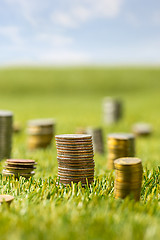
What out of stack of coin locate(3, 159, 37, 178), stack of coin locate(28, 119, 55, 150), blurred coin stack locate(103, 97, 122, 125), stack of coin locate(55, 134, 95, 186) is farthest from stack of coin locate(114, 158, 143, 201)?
blurred coin stack locate(103, 97, 122, 125)

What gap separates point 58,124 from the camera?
1925cm

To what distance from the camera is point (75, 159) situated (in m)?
5.41

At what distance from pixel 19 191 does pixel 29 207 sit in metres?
0.97

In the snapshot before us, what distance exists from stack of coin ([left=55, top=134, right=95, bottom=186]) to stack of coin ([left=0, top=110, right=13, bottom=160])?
3.49m

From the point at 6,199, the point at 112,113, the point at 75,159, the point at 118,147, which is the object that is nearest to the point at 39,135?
the point at 118,147

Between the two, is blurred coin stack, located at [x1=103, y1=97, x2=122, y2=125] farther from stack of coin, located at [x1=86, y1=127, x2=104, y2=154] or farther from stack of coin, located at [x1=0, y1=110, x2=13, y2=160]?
stack of coin, located at [x1=0, y1=110, x2=13, y2=160]

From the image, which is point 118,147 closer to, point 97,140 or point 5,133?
point 5,133

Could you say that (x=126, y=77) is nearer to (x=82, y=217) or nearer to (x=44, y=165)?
(x=44, y=165)

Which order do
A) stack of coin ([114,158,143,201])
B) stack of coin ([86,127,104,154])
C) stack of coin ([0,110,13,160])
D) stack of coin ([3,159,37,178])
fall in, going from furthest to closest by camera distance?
stack of coin ([86,127,104,154])
stack of coin ([0,110,13,160])
stack of coin ([3,159,37,178])
stack of coin ([114,158,143,201])

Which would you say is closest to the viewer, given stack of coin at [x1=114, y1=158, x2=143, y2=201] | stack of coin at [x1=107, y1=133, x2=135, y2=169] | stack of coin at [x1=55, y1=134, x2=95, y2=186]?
stack of coin at [x1=114, y1=158, x2=143, y2=201]

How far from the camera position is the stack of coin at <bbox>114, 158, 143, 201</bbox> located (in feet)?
15.7

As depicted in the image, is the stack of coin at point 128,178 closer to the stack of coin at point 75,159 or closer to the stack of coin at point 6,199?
the stack of coin at point 75,159

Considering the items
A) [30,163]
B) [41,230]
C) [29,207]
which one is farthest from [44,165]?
[41,230]

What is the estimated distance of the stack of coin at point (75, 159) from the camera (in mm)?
5434
